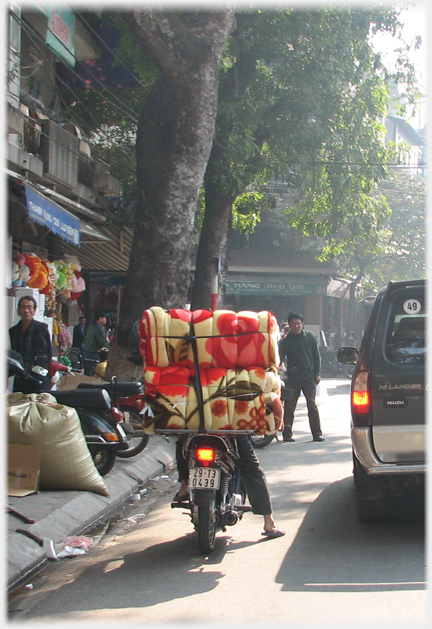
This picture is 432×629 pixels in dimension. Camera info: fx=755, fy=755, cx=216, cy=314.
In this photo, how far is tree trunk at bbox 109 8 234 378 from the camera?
10.3 meters

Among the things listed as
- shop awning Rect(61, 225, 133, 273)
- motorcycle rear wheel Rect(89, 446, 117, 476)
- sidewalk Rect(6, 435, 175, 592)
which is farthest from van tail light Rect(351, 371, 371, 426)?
shop awning Rect(61, 225, 133, 273)

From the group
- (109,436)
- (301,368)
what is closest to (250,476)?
(109,436)

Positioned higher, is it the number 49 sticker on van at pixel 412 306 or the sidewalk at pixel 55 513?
the number 49 sticker on van at pixel 412 306

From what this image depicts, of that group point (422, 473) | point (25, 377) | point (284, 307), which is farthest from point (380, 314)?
point (284, 307)

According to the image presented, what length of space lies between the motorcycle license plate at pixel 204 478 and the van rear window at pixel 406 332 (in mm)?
1440

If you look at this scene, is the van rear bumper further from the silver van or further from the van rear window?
the van rear window

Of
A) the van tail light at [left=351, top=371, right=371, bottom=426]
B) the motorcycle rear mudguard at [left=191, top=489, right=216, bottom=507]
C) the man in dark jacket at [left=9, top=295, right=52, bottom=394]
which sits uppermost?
the man in dark jacket at [left=9, top=295, right=52, bottom=394]

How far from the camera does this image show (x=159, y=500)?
718cm

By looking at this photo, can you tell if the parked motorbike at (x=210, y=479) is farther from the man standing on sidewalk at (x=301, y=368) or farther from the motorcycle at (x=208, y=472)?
the man standing on sidewalk at (x=301, y=368)

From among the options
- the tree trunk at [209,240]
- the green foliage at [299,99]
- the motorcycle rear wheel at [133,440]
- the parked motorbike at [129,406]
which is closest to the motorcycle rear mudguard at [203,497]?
the parked motorbike at [129,406]

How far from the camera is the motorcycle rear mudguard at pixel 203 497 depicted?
495cm

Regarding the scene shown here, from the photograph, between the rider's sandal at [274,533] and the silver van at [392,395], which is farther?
the rider's sandal at [274,533]

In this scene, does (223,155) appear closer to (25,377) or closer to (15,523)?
(25,377)

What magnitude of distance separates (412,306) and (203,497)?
2.03m
